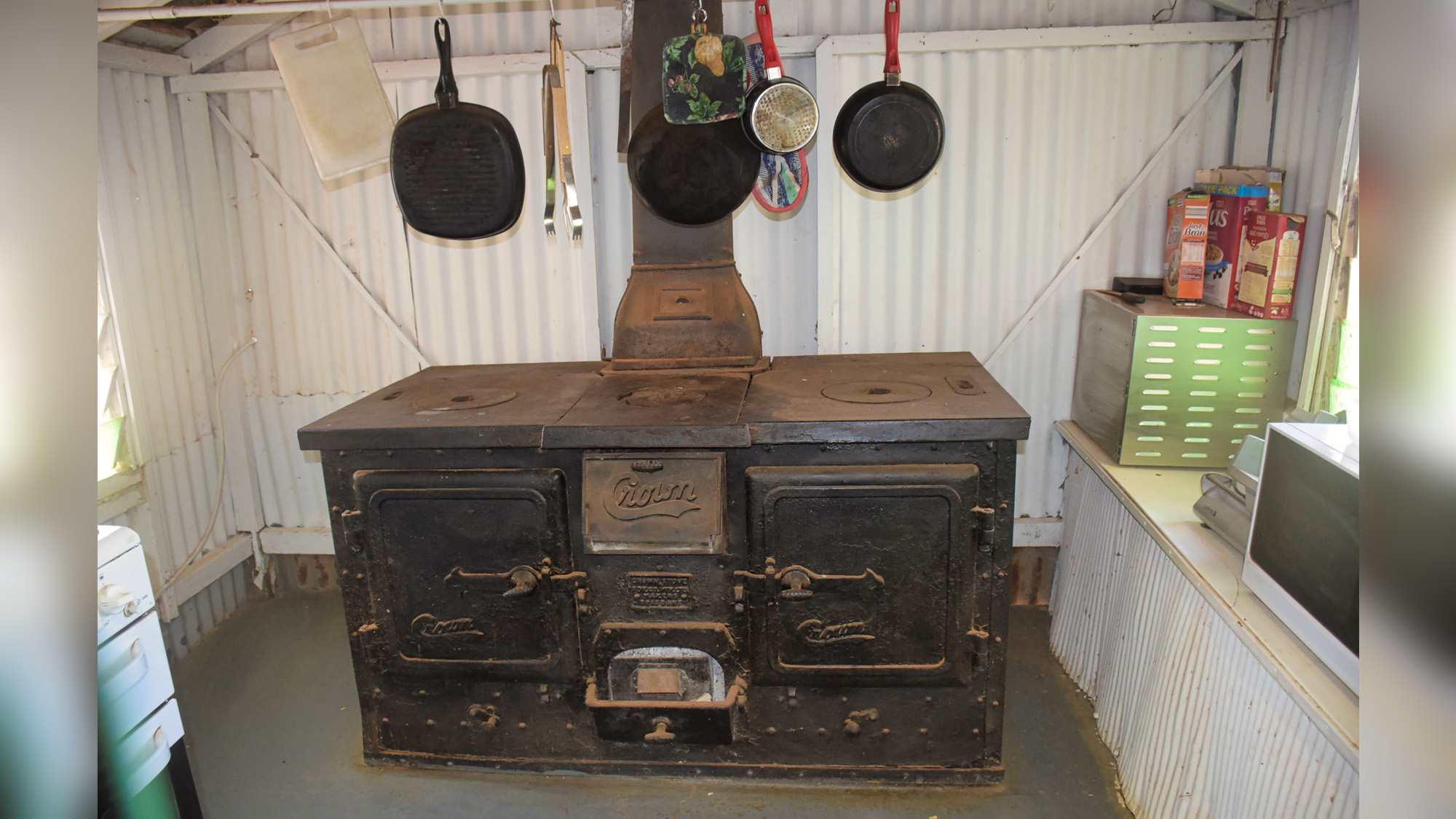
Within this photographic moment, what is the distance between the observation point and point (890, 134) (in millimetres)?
2346

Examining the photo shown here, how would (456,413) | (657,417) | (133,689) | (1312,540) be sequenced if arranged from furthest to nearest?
Answer: (456,413) < (657,417) < (1312,540) < (133,689)

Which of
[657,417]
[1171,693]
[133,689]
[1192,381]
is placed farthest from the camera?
[1192,381]

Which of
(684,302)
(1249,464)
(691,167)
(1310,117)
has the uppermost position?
(1310,117)

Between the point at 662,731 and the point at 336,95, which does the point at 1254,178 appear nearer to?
the point at 662,731

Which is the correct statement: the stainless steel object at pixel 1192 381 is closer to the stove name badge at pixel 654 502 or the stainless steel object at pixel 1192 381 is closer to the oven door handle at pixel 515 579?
the stove name badge at pixel 654 502

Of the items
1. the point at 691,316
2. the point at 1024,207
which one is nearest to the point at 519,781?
the point at 691,316

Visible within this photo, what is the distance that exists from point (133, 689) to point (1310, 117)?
10.4ft

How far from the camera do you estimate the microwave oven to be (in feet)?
4.71

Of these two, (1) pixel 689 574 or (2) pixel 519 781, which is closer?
(1) pixel 689 574

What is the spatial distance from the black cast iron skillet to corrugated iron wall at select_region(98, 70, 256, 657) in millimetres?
1823

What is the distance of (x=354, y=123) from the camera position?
2145 millimetres

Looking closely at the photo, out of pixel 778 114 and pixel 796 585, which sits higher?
pixel 778 114
